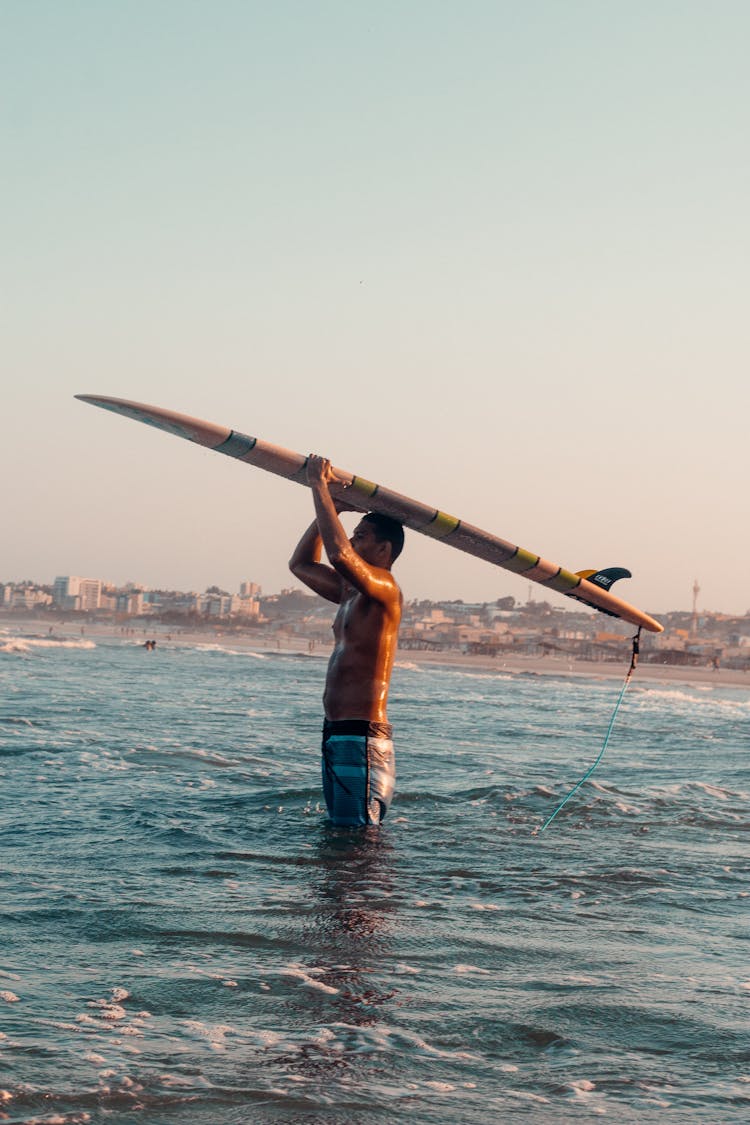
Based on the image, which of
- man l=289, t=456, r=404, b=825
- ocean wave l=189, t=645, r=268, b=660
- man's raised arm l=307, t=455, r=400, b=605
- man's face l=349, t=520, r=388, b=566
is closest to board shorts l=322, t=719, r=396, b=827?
man l=289, t=456, r=404, b=825

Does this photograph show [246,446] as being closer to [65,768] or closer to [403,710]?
[65,768]

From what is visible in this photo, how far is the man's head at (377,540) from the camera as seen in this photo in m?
8.66

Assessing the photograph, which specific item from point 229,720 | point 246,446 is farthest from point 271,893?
point 229,720

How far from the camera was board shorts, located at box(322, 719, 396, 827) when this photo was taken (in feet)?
27.9

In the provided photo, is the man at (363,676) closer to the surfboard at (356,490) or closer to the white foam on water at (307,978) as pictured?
the surfboard at (356,490)

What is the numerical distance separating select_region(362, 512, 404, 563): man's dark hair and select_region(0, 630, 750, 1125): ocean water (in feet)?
7.38

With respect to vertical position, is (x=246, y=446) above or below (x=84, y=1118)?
above

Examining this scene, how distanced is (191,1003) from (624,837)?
5.99 meters

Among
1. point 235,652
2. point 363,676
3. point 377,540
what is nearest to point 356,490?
point 377,540

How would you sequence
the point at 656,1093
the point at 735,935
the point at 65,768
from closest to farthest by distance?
the point at 656,1093, the point at 735,935, the point at 65,768

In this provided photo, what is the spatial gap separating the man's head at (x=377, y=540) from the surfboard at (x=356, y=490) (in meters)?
0.11

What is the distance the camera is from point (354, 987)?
17.2ft

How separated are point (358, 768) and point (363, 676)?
694 millimetres

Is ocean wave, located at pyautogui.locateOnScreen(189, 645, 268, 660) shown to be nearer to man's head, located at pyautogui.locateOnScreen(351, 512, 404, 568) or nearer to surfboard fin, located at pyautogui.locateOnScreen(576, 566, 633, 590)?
surfboard fin, located at pyautogui.locateOnScreen(576, 566, 633, 590)
